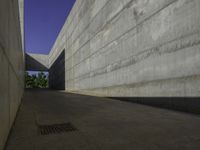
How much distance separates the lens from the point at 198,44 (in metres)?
4.46

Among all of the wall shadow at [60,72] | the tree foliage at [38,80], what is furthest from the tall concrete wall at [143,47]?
the tree foliage at [38,80]

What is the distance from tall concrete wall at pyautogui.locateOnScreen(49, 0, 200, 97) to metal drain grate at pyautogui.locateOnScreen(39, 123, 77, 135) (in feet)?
11.8

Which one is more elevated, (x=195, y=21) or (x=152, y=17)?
(x=152, y=17)

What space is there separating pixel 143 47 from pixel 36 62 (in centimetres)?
2942

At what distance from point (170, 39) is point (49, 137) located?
478 centimetres

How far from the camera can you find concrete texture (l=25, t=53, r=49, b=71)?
101 ft

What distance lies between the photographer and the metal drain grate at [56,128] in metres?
2.77

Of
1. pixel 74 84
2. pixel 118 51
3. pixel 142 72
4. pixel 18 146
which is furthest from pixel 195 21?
pixel 74 84

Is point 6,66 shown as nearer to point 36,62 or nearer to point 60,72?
point 60,72

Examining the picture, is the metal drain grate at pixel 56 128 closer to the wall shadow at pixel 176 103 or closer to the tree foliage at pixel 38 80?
the wall shadow at pixel 176 103

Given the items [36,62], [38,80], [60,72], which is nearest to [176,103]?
[60,72]

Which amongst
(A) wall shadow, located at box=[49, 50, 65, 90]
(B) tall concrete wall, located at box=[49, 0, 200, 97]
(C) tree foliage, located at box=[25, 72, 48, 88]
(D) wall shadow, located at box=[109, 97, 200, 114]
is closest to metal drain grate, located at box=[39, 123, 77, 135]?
(D) wall shadow, located at box=[109, 97, 200, 114]

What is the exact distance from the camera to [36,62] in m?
32.0

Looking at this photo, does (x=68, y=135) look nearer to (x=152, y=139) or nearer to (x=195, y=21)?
(x=152, y=139)
